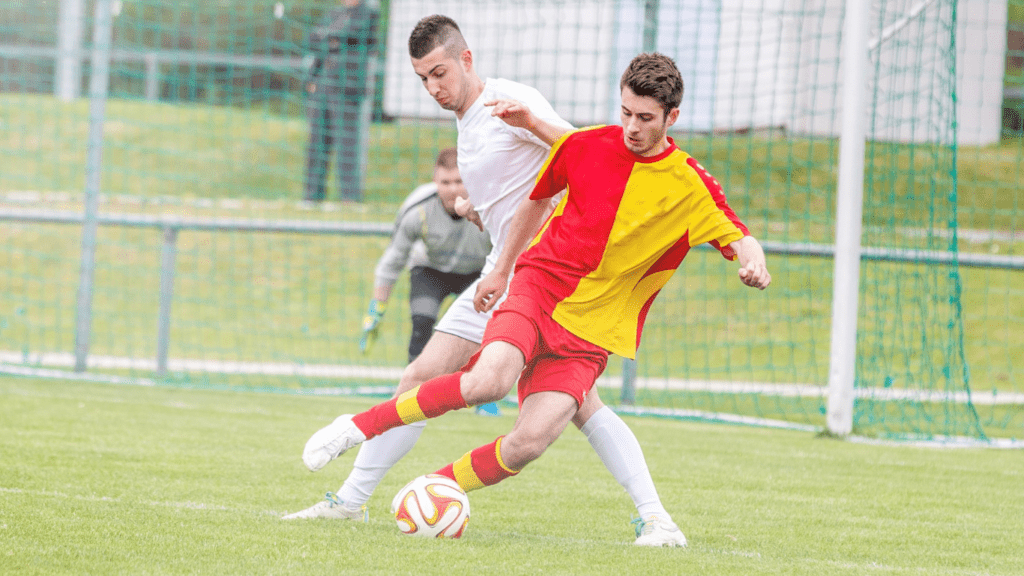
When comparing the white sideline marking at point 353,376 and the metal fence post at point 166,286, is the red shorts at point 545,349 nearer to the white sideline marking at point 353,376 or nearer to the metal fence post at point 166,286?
the white sideline marking at point 353,376

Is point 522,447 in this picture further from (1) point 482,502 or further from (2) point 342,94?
(2) point 342,94

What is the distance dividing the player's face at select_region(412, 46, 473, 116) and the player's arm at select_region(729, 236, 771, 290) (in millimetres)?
1119

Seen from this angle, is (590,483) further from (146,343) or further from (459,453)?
(146,343)

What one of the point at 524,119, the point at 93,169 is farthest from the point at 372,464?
the point at 93,169

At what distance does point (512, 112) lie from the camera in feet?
12.0

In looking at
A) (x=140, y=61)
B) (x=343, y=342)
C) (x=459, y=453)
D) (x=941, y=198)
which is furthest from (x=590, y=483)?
(x=140, y=61)

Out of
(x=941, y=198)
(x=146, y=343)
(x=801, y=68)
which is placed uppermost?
(x=801, y=68)

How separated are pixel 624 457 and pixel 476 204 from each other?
1.08 metres

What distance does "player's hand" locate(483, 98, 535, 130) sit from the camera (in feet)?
12.0

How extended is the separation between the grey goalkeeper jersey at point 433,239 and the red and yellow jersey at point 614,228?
356 centimetres

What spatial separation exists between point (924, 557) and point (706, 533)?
72 cm

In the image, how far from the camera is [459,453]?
Answer: 5.83 m

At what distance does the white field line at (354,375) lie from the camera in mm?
8445

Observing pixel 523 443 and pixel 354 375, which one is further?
pixel 354 375
